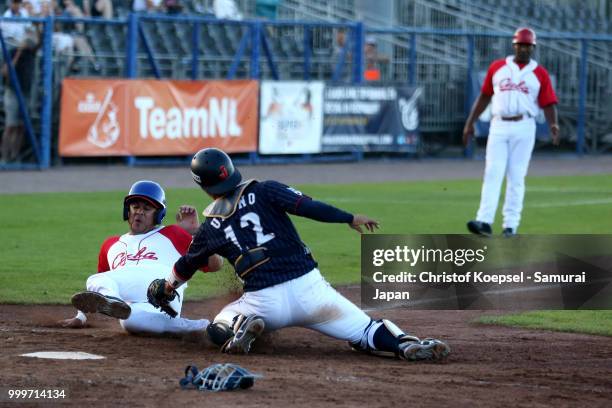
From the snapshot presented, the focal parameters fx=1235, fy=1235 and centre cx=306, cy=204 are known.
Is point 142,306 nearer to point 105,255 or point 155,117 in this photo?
point 105,255

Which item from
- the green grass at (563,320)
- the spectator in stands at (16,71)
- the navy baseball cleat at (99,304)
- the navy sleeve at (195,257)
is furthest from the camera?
the spectator in stands at (16,71)

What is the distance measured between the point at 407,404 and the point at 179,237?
290 cm

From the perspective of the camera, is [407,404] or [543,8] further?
[543,8]

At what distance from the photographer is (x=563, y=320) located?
9398 millimetres

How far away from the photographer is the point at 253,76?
23.5 meters

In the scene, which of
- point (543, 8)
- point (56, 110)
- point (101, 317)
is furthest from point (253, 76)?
point (101, 317)

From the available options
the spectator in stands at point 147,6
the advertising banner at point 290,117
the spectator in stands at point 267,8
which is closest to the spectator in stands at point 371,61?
the advertising banner at point 290,117

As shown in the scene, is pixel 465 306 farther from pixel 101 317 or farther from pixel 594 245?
pixel 101 317

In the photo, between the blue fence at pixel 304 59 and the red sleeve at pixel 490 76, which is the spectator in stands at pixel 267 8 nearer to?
the blue fence at pixel 304 59

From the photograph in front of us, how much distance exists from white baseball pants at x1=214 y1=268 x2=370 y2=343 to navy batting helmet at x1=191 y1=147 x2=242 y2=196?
2.20 feet

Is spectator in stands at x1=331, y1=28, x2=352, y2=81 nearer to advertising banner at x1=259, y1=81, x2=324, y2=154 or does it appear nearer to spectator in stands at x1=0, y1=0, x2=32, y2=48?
advertising banner at x1=259, y1=81, x2=324, y2=154

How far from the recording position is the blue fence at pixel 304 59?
21.0m

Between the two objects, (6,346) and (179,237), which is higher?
(179,237)

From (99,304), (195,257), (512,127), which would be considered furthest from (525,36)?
(99,304)
